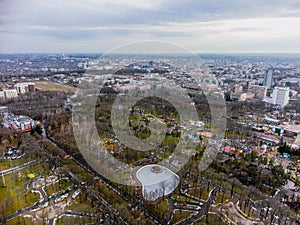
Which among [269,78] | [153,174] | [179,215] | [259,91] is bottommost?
[179,215]

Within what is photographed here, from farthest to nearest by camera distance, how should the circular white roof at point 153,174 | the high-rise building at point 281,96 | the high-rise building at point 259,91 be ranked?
the high-rise building at point 259,91
the high-rise building at point 281,96
the circular white roof at point 153,174

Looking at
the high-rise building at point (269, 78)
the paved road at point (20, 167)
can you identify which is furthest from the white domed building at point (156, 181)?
the high-rise building at point (269, 78)

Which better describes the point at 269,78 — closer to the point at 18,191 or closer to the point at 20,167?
the point at 20,167

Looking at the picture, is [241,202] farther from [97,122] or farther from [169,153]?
[97,122]

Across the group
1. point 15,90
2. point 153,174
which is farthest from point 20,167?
point 15,90

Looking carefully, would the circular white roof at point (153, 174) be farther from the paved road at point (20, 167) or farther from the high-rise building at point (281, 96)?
the high-rise building at point (281, 96)

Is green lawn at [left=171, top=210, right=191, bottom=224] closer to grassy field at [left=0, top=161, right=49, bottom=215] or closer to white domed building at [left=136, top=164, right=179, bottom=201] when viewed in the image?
white domed building at [left=136, top=164, right=179, bottom=201]
